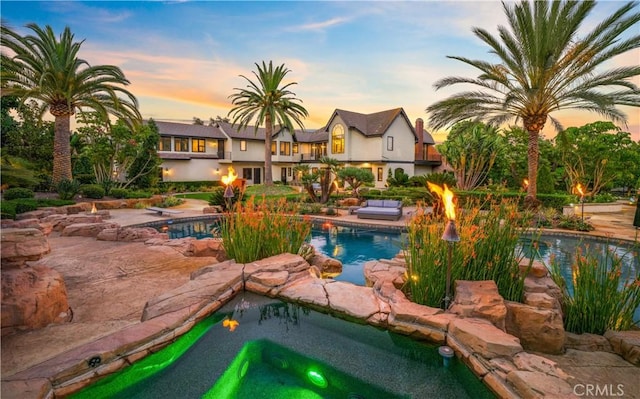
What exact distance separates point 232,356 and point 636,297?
16.5 feet

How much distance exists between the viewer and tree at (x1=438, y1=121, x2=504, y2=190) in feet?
74.0

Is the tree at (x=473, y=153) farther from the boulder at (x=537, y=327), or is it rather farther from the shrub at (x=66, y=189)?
the shrub at (x=66, y=189)

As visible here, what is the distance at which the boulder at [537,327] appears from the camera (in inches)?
141

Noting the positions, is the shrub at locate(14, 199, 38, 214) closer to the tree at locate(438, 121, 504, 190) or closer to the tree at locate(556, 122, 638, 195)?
the tree at locate(438, 121, 504, 190)

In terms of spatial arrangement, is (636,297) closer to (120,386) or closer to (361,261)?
(361,261)

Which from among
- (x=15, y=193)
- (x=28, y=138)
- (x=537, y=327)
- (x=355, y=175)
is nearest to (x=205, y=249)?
(x=537, y=327)

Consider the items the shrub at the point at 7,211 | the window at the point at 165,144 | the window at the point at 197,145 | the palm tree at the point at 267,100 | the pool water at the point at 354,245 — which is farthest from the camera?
the window at the point at 197,145

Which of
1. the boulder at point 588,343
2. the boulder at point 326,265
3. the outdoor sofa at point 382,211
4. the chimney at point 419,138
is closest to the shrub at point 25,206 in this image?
the boulder at point 326,265

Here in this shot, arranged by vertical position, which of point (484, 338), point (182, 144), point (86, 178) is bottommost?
point (484, 338)

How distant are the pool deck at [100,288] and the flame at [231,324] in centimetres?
111

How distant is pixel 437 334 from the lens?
3627 millimetres

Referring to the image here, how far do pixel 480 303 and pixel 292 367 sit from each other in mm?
2386

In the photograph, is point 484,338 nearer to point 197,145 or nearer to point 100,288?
point 100,288

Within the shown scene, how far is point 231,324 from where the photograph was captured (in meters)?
4.04
